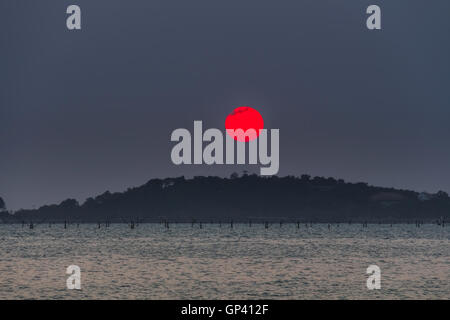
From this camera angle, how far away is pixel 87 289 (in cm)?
5628

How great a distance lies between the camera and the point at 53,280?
64.5m

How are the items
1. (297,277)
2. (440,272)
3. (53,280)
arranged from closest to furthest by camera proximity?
(53,280) → (297,277) → (440,272)

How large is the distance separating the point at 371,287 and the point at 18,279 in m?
35.3
